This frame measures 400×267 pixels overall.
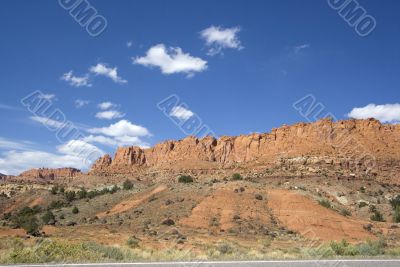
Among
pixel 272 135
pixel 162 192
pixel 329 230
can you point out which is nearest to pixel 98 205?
pixel 162 192

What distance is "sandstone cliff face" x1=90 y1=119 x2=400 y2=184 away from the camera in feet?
296

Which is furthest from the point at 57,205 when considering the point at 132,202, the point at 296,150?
the point at 296,150

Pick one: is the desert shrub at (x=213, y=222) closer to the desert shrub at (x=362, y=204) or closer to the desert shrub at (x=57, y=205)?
the desert shrub at (x=362, y=204)

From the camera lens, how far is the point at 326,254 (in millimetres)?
20562

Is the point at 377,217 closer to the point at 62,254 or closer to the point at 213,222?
Answer: the point at 213,222

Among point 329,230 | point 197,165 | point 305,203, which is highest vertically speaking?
point 197,165

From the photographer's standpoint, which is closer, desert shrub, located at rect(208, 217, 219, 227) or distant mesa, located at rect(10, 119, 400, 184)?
desert shrub, located at rect(208, 217, 219, 227)

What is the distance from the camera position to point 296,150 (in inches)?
4122

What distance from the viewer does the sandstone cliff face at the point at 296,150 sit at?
90125 millimetres

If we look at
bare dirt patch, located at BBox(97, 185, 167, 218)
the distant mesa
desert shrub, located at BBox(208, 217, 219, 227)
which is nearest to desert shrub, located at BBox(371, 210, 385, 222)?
desert shrub, located at BBox(208, 217, 219, 227)

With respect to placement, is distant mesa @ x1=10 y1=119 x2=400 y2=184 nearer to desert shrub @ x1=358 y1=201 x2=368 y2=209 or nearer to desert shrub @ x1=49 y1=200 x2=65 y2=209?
desert shrub @ x1=358 y1=201 x2=368 y2=209

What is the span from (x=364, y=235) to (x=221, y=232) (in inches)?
490

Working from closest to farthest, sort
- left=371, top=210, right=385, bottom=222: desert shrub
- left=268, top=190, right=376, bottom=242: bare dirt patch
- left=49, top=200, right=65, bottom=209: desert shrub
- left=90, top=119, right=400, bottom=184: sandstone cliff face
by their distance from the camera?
left=268, top=190, right=376, bottom=242: bare dirt patch
left=371, top=210, right=385, bottom=222: desert shrub
left=49, top=200, right=65, bottom=209: desert shrub
left=90, top=119, right=400, bottom=184: sandstone cliff face

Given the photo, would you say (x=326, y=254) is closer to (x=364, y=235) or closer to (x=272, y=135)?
(x=364, y=235)
